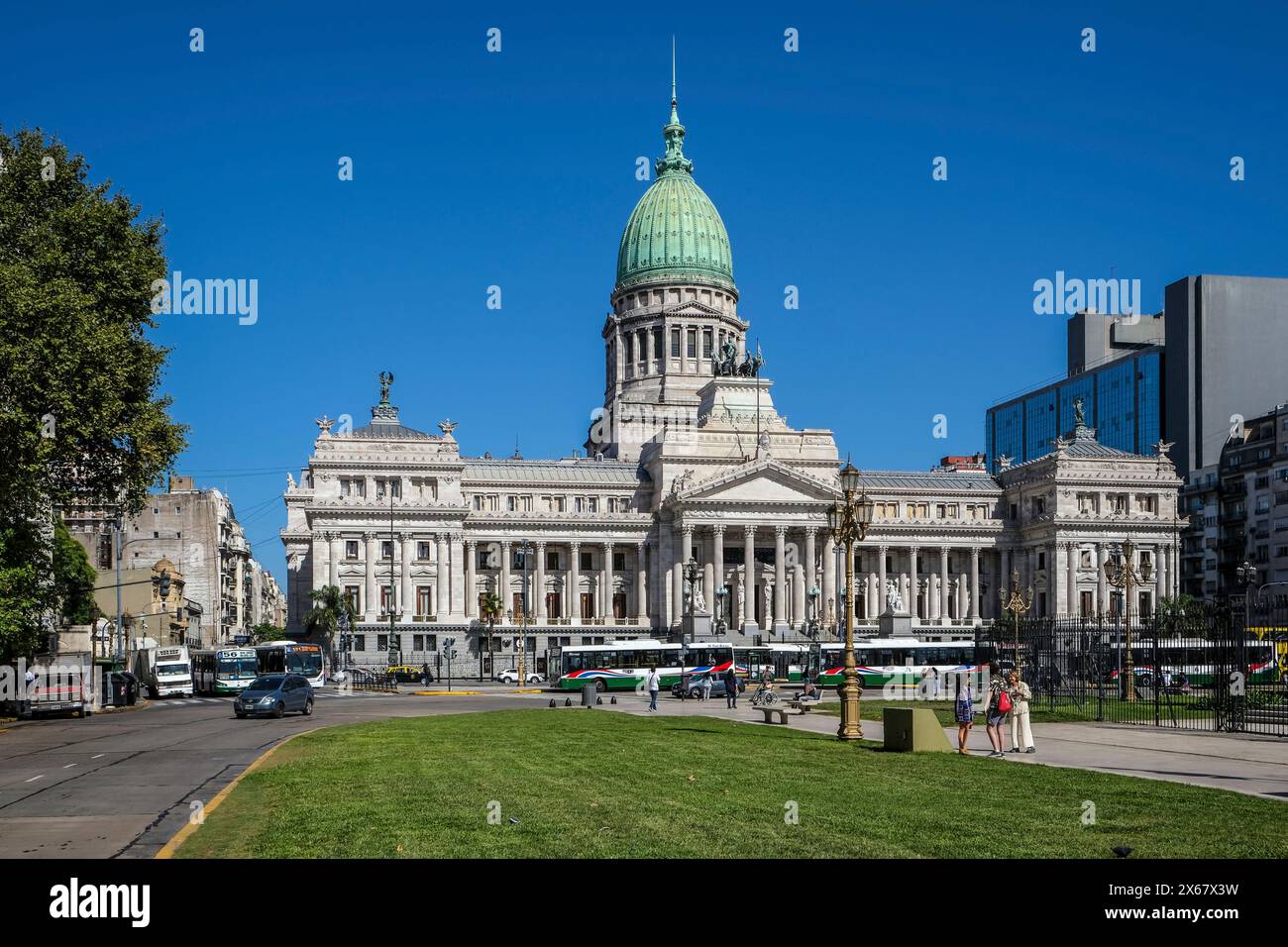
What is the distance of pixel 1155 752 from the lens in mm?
33188

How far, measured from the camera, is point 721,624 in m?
113

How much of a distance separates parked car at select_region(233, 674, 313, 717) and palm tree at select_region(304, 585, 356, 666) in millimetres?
54322

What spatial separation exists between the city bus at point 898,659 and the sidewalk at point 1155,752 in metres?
41.7

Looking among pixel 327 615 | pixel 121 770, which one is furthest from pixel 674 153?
pixel 121 770

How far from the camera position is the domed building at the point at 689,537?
117 meters

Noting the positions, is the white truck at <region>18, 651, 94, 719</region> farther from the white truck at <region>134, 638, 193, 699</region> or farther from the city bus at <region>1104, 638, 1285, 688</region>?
the city bus at <region>1104, 638, 1285, 688</region>

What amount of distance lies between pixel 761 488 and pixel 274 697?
75102 mm

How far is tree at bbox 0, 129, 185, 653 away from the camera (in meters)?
48.3

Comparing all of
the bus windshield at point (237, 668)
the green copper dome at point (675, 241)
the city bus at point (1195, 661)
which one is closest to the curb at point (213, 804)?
the city bus at point (1195, 661)

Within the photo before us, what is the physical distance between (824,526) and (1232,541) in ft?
150

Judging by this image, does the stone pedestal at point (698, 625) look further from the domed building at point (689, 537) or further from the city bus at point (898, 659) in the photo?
the city bus at point (898, 659)
